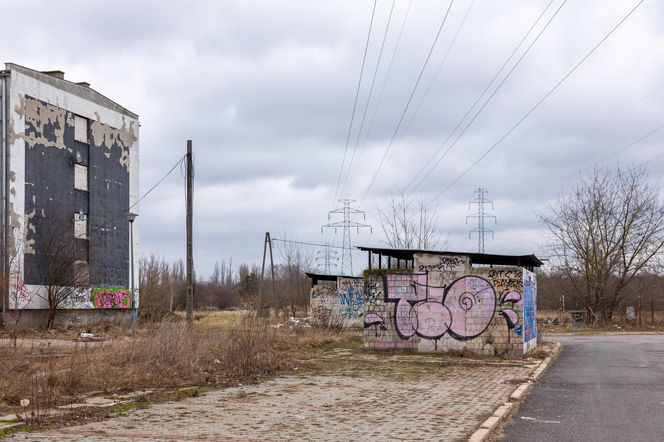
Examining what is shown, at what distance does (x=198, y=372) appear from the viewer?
14266 mm

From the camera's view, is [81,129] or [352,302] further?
[81,129]

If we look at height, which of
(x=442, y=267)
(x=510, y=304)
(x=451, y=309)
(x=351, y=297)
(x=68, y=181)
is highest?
(x=68, y=181)

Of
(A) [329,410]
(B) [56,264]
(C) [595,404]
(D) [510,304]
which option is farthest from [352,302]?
(A) [329,410]

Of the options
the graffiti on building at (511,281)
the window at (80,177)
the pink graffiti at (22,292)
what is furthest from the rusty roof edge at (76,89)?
the graffiti on building at (511,281)

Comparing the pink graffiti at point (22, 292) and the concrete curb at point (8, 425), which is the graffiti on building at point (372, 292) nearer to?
the concrete curb at point (8, 425)

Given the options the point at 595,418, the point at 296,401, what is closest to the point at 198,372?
the point at 296,401

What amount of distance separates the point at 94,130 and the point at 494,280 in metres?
31.3

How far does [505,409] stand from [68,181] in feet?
120

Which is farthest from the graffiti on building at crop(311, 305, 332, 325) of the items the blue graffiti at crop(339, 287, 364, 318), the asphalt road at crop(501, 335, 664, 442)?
the asphalt road at crop(501, 335, 664, 442)

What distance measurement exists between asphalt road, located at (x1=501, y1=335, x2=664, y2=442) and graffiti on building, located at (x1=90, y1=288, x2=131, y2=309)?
3127cm

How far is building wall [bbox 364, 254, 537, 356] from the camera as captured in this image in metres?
21.9

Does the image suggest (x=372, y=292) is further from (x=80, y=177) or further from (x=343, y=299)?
(x=80, y=177)

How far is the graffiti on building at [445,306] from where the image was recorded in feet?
72.2

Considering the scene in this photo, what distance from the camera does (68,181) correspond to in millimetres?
42406
